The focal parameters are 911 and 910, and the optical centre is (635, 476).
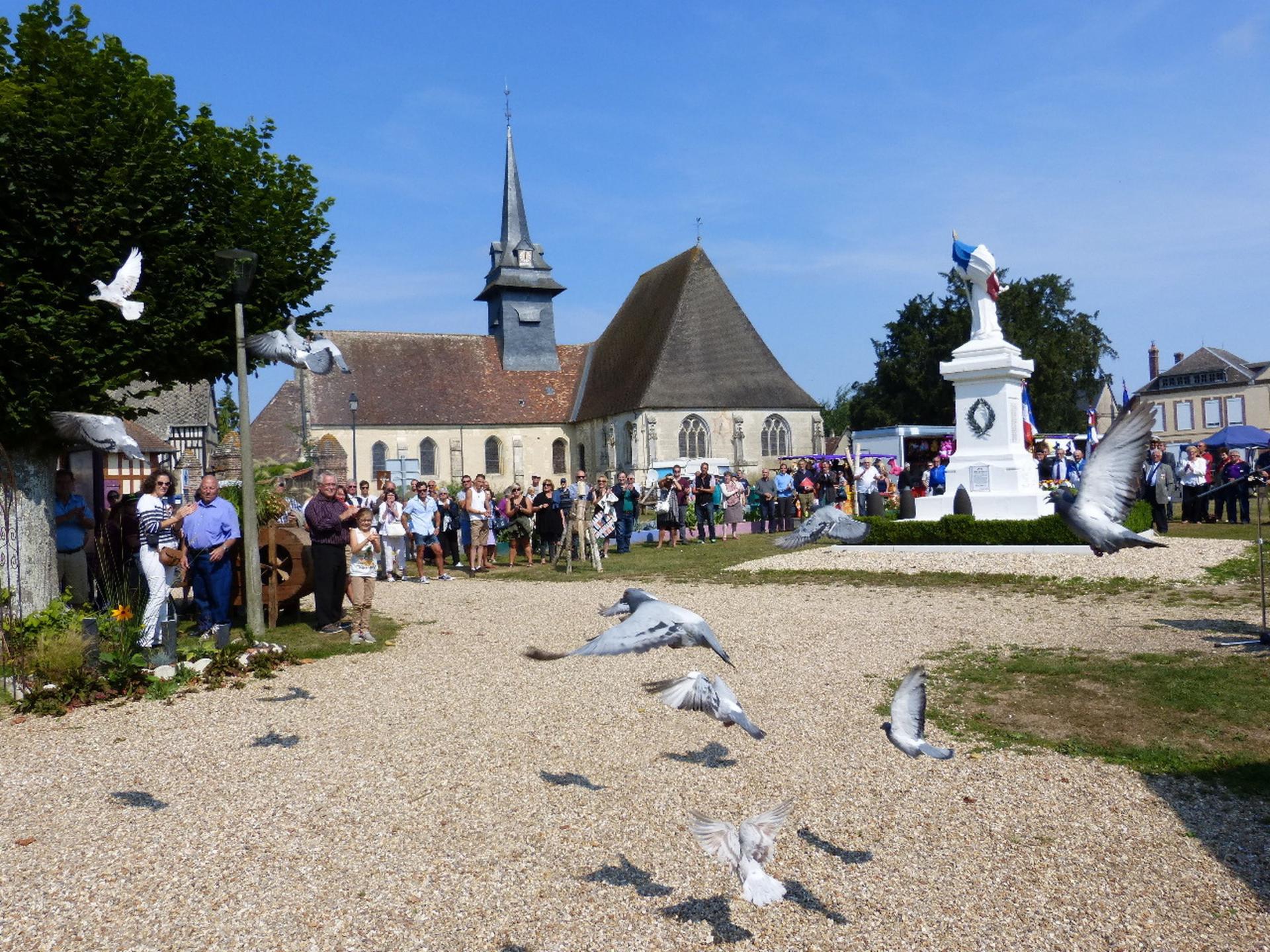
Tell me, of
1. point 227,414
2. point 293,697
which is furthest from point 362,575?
point 227,414

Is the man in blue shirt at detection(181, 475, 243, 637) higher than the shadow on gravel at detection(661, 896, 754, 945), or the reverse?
the man in blue shirt at detection(181, 475, 243, 637)

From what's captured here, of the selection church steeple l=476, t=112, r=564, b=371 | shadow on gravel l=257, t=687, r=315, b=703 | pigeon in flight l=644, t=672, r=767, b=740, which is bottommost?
shadow on gravel l=257, t=687, r=315, b=703

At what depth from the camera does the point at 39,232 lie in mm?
8453

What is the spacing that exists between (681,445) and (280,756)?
3646 centimetres

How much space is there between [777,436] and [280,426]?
24712mm

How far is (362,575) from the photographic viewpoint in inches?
388

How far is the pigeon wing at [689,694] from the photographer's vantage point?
4.10 m

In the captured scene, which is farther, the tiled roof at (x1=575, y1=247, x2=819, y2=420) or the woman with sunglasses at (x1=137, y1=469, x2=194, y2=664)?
the tiled roof at (x1=575, y1=247, x2=819, y2=420)

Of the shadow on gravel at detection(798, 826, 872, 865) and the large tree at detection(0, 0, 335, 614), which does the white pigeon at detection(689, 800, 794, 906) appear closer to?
the shadow on gravel at detection(798, 826, 872, 865)

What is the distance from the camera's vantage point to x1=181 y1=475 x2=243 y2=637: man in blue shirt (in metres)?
9.28

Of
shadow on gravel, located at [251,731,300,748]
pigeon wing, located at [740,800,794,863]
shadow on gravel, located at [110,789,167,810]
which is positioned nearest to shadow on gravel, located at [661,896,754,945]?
pigeon wing, located at [740,800,794,863]

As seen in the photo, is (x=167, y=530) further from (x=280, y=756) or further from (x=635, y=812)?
(x=635, y=812)

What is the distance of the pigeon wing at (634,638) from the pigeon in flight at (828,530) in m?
1.93

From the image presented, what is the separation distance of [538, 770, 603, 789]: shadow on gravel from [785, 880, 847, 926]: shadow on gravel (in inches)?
60.4
